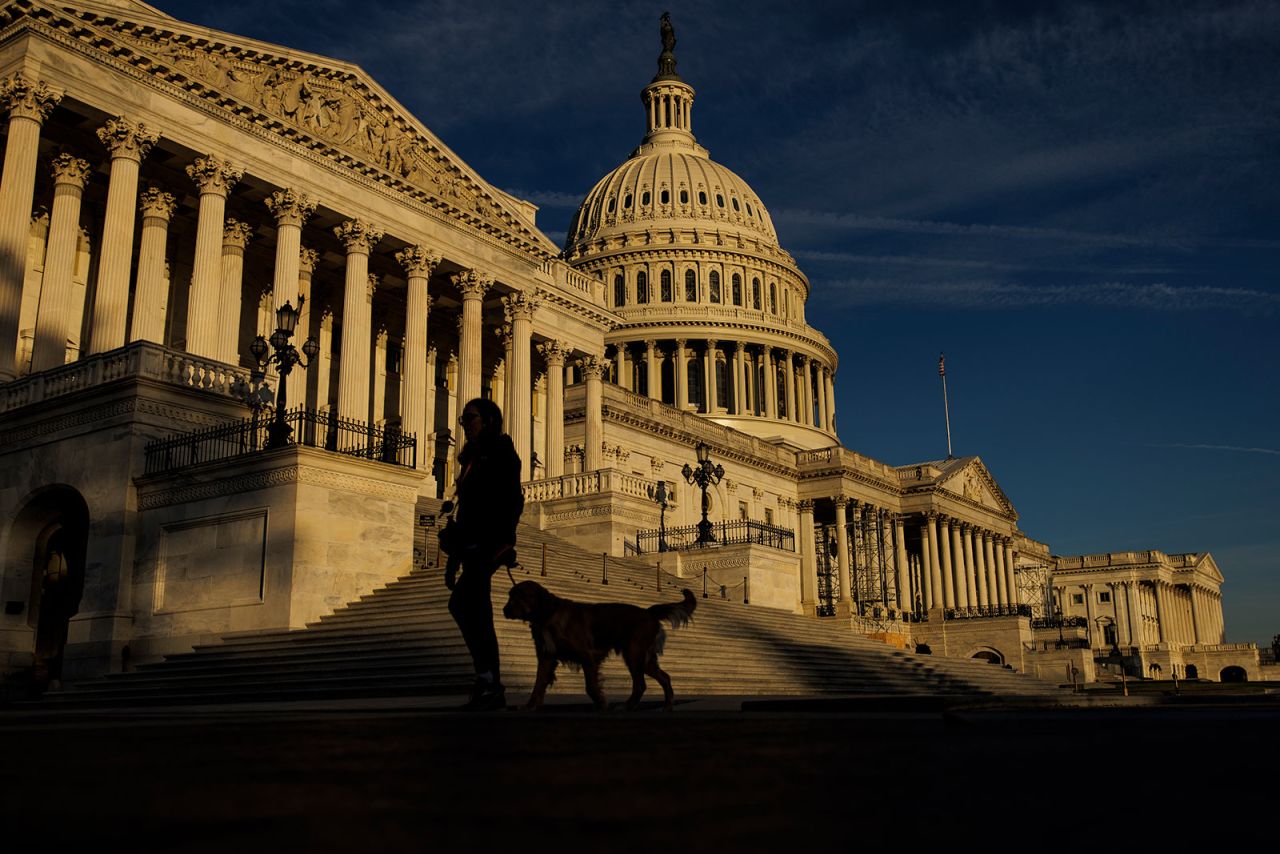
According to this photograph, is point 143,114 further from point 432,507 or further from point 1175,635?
point 1175,635

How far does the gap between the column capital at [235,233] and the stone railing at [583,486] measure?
44.5 ft

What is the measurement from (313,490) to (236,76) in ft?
64.3

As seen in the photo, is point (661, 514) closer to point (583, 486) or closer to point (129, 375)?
point (583, 486)

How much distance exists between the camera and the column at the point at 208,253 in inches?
1374

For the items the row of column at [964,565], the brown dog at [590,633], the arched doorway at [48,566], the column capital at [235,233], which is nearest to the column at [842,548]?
Answer: the row of column at [964,565]

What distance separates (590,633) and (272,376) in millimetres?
27403

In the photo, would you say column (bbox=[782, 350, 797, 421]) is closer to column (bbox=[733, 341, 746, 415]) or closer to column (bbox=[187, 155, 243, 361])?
column (bbox=[733, 341, 746, 415])

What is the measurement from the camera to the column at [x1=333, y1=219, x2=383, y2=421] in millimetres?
39625

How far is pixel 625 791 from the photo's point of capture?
9.63ft

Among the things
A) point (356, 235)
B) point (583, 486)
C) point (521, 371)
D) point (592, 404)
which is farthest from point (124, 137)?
point (592, 404)

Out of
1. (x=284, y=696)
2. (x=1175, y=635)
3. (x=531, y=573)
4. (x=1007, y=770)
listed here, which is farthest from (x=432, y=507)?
(x=1175, y=635)

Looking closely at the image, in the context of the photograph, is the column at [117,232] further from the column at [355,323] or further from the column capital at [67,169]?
the column at [355,323]

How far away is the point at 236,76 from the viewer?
37688mm

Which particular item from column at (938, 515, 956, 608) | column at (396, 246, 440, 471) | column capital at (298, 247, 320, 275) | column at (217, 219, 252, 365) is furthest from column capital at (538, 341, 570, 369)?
column at (938, 515, 956, 608)
